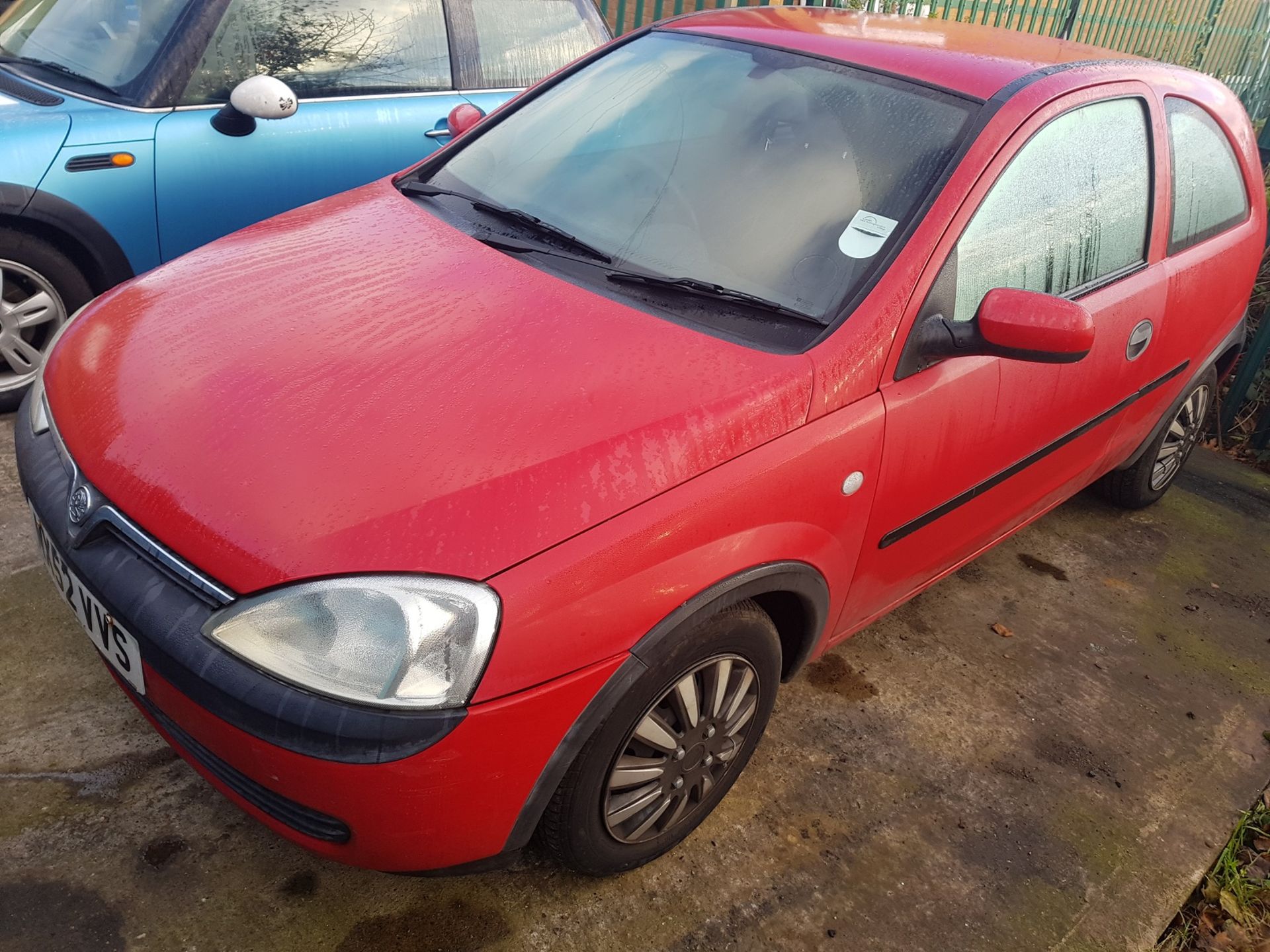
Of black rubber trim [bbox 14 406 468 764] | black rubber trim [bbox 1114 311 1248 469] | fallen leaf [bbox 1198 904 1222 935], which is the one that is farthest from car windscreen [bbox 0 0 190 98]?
fallen leaf [bbox 1198 904 1222 935]

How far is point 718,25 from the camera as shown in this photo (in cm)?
Answer: 283

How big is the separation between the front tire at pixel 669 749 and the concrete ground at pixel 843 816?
0.49 ft

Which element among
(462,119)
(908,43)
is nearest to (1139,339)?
(908,43)

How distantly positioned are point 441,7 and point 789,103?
217cm

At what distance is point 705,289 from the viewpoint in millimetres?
2162

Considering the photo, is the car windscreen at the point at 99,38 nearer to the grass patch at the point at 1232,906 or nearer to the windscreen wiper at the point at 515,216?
the windscreen wiper at the point at 515,216

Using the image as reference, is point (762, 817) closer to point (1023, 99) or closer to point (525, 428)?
point (525, 428)

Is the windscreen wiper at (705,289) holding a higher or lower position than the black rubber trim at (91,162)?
higher

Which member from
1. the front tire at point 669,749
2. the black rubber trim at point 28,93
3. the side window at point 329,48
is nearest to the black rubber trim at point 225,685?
the front tire at point 669,749

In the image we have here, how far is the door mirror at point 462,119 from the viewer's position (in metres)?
3.18

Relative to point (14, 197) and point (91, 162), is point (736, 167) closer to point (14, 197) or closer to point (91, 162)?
point (91, 162)

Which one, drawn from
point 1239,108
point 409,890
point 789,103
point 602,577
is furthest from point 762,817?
point 1239,108

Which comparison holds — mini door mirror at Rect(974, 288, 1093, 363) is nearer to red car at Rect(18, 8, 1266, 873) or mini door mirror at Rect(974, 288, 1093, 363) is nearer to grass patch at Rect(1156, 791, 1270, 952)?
red car at Rect(18, 8, 1266, 873)

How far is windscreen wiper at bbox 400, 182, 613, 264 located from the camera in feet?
7.64
